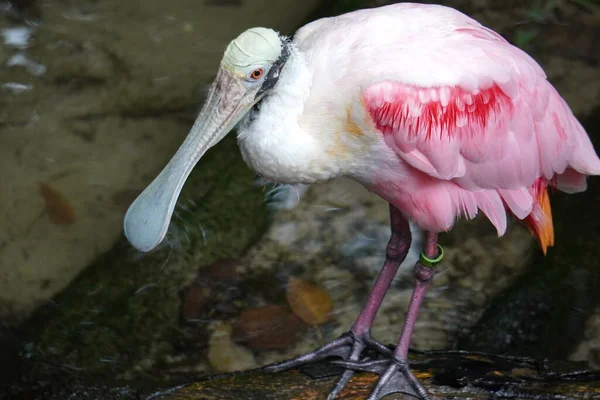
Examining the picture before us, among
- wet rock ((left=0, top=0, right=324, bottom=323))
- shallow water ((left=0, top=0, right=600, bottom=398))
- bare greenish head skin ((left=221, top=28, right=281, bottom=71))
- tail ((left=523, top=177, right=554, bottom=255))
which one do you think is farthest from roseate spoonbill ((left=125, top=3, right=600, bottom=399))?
wet rock ((left=0, top=0, right=324, bottom=323))

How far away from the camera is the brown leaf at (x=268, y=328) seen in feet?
18.3

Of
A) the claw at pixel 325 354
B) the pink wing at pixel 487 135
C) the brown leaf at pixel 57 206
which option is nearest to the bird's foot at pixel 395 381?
the claw at pixel 325 354

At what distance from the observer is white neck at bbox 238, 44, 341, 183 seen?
3.71m

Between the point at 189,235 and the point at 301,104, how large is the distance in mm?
2449

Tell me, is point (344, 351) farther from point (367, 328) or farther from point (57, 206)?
point (57, 206)

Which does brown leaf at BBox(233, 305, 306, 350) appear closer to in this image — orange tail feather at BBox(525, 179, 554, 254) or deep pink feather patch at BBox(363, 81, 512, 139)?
orange tail feather at BBox(525, 179, 554, 254)

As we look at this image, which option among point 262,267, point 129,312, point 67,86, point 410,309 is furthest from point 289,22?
point 410,309

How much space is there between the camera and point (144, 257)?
596 centimetres

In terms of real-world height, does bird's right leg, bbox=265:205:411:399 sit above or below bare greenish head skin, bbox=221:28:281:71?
below

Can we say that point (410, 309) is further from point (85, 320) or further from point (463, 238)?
point (85, 320)

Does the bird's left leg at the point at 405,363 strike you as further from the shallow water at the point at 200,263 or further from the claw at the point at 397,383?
the shallow water at the point at 200,263

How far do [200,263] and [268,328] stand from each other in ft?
2.14

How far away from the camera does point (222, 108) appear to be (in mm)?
3676

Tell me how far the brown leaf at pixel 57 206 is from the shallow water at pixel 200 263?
0.01 meters
